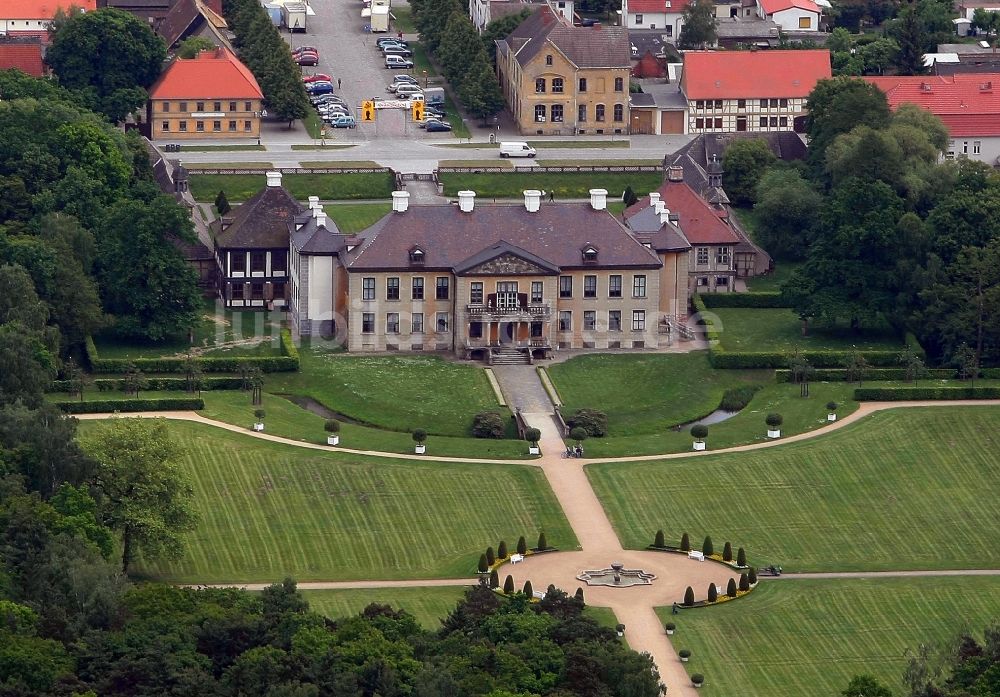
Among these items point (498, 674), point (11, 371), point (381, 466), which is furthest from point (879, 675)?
point (11, 371)

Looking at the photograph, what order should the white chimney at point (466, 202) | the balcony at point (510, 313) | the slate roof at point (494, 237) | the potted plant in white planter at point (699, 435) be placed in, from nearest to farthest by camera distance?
1. the potted plant in white planter at point (699, 435)
2. the balcony at point (510, 313)
3. the slate roof at point (494, 237)
4. the white chimney at point (466, 202)

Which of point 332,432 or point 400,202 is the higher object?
point 400,202

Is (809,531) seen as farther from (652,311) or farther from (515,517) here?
(652,311)

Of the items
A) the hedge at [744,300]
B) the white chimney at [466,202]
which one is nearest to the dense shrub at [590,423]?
the white chimney at [466,202]

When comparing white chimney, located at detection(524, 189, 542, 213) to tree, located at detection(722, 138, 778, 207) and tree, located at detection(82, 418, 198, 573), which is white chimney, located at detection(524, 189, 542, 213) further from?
tree, located at detection(82, 418, 198, 573)

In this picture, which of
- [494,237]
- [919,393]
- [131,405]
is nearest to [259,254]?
[494,237]

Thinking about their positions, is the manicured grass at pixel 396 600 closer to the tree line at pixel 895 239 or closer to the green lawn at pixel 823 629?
the green lawn at pixel 823 629

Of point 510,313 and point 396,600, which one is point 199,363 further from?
point 396,600

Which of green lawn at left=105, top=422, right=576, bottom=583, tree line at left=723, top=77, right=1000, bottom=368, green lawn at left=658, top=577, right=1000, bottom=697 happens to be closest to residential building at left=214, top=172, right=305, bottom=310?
green lawn at left=105, top=422, right=576, bottom=583
